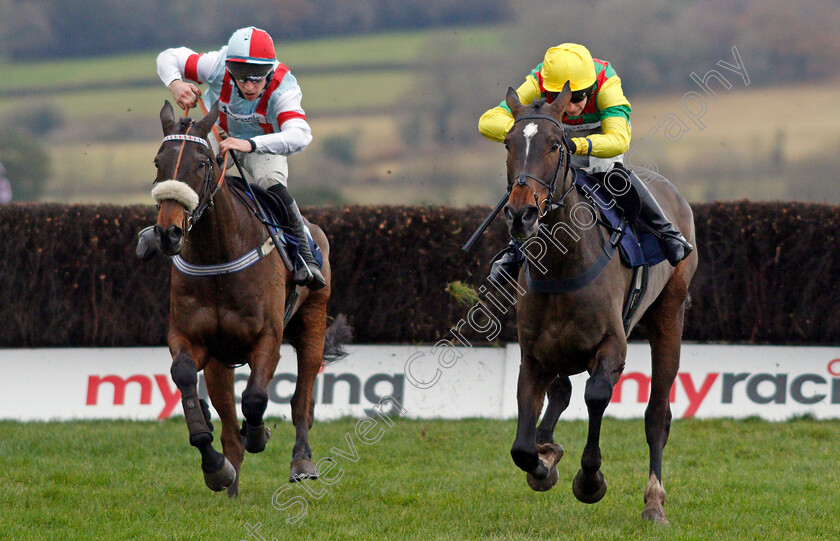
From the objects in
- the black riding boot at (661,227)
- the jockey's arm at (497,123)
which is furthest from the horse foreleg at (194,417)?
the black riding boot at (661,227)

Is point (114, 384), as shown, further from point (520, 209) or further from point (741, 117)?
point (741, 117)

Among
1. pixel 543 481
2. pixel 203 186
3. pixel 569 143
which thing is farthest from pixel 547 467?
pixel 203 186

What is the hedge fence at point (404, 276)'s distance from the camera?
28.9 ft

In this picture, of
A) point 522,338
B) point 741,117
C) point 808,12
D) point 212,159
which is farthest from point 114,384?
point 808,12

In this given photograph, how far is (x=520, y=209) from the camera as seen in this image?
4.09m

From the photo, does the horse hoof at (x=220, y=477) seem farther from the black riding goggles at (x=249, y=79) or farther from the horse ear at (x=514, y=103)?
the horse ear at (x=514, y=103)

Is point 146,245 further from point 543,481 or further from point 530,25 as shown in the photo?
point 530,25

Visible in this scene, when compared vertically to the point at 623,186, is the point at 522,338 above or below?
below

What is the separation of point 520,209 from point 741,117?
10053mm

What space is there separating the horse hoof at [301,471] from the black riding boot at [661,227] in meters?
2.35

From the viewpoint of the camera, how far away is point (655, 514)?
17.5 ft

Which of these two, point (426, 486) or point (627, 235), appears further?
point (426, 486)

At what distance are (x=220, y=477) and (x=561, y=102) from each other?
2.59 m

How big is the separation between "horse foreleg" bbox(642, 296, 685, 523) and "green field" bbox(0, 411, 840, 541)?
325 mm
